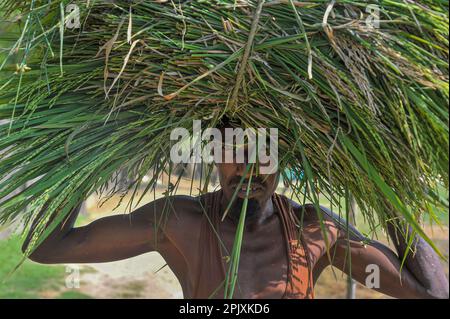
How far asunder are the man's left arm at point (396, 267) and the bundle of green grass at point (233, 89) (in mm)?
309

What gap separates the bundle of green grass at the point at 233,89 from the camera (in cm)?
125

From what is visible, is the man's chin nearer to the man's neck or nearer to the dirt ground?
the man's neck

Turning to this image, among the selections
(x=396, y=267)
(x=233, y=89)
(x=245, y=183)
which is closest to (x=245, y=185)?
(x=245, y=183)

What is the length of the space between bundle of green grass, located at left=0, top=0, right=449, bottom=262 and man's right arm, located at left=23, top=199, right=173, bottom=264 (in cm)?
24

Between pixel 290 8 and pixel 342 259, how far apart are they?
0.86m

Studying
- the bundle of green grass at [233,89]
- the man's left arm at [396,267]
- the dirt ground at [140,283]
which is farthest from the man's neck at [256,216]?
the dirt ground at [140,283]

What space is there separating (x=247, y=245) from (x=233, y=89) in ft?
1.91

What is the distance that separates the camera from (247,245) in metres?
1.79

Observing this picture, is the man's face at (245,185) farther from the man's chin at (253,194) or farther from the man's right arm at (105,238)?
the man's right arm at (105,238)

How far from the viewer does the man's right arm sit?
176 cm

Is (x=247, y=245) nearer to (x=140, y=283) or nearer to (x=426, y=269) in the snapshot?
(x=426, y=269)

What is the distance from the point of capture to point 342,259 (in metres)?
1.88
